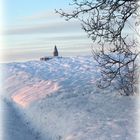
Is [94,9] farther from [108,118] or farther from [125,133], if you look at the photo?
[125,133]

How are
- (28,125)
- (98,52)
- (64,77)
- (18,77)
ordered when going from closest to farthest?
(28,125) → (98,52) → (64,77) → (18,77)

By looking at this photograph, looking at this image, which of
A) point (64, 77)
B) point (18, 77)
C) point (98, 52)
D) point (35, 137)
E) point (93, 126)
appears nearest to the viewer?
point (93, 126)

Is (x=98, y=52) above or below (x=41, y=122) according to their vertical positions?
above

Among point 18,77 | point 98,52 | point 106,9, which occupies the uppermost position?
point 106,9

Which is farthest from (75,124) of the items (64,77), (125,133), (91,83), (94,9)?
(64,77)

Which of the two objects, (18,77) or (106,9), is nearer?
(106,9)

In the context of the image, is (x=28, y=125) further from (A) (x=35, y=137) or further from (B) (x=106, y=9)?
(B) (x=106, y=9)
